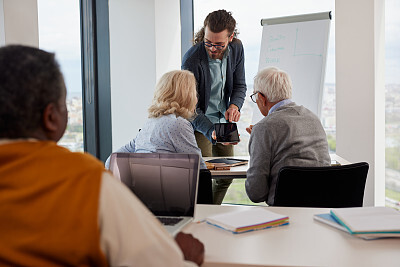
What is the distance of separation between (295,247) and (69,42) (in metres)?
3.39

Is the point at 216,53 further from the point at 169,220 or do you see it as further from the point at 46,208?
the point at 46,208

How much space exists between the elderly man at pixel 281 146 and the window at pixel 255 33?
6.81 feet

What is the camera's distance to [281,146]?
7.73 feet

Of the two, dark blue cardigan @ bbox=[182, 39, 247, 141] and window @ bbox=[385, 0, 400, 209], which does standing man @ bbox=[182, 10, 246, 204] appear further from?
window @ bbox=[385, 0, 400, 209]

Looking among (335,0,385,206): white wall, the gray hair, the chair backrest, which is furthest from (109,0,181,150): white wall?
the chair backrest

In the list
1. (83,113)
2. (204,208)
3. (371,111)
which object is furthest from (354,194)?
(83,113)

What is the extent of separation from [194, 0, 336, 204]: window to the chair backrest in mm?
2364

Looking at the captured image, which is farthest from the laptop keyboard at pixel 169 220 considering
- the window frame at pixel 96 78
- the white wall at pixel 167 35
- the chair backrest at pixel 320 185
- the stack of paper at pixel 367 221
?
the white wall at pixel 167 35

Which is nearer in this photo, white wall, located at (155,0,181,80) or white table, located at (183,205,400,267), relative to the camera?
white table, located at (183,205,400,267)

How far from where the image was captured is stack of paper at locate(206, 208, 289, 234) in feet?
4.82

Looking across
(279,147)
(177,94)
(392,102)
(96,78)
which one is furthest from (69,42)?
(392,102)

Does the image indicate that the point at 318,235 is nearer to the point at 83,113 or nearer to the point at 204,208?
the point at 204,208

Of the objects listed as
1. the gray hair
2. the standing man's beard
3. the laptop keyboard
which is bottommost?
the laptop keyboard

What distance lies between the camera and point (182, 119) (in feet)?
8.41
